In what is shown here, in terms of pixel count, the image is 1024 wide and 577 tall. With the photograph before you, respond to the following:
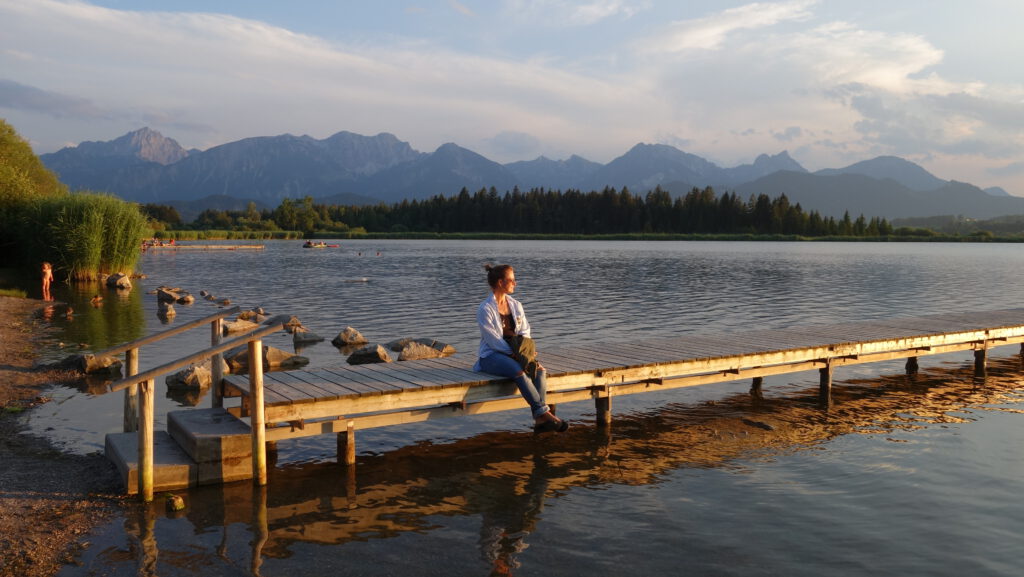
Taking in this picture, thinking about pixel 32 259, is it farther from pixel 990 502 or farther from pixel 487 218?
pixel 487 218

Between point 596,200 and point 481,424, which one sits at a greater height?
point 596,200

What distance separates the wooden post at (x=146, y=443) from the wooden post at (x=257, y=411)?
1.19 metres

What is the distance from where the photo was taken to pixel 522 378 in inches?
436

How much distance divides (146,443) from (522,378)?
5145 millimetres

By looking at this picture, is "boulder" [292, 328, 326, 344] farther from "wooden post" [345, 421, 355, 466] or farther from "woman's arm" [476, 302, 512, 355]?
"woman's arm" [476, 302, 512, 355]

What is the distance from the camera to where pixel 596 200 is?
Result: 621 feet

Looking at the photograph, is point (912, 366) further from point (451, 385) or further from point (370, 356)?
point (370, 356)

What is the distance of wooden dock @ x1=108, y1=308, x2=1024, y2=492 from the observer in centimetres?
987

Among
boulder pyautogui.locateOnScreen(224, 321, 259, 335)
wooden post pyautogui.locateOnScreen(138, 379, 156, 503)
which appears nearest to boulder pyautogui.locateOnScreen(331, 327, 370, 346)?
boulder pyautogui.locateOnScreen(224, 321, 259, 335)

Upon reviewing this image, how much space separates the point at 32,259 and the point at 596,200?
156292 millimetres

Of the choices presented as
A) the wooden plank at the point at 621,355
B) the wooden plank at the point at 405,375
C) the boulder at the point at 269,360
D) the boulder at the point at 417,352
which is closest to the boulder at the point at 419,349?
the boulder at the point at 417,352

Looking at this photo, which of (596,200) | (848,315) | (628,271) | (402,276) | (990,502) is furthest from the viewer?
(596,200)

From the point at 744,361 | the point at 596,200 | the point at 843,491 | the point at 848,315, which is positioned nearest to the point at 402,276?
the point at 848,315

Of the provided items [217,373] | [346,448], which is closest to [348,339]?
[217,373]
